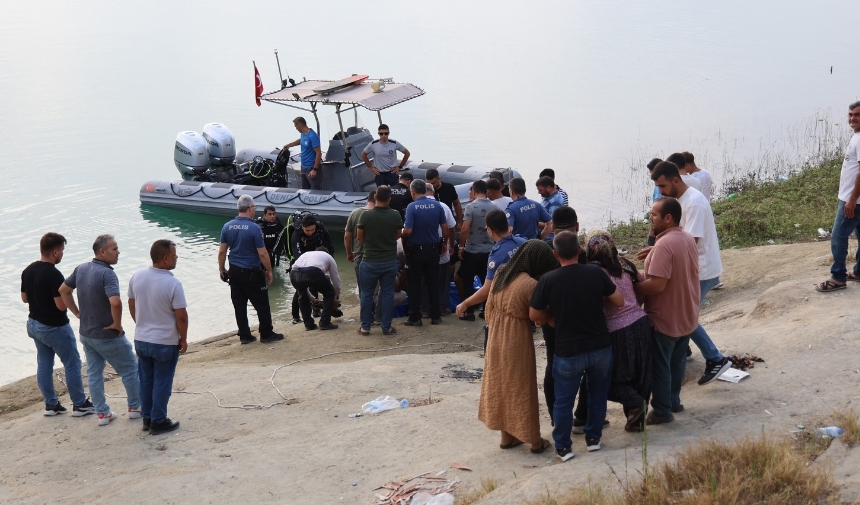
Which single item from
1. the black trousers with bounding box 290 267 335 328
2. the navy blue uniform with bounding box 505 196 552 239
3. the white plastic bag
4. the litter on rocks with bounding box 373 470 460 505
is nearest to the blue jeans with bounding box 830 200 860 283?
the navy blue uniform with bounding box 505 196 552 239

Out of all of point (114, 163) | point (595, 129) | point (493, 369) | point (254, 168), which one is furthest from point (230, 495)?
point (595, 129)

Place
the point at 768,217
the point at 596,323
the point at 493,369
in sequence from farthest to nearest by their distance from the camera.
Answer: the point at 768,217 → the point at 493,369 → the point at 596,323

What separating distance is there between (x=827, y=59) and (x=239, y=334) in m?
23.8

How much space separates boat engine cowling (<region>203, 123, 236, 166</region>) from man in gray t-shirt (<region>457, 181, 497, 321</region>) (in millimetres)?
8179

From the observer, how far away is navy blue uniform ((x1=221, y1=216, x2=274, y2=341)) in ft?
26.7

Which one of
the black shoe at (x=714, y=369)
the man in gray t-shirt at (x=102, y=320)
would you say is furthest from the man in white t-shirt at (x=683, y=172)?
the man in gray t-shirt at (x=102, y=320)

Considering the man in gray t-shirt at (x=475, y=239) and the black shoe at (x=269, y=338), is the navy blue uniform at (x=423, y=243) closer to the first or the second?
the man in gray t-shirt at (x=475, y=239)

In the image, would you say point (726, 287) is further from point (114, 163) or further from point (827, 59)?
point (827, 59)

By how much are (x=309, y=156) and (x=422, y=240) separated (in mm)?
5574

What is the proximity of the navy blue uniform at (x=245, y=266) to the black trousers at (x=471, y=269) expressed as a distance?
76.7 inches

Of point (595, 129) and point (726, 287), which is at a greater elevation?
point (595, 129)

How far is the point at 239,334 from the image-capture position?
28.2 ft

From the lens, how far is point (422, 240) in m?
8.34

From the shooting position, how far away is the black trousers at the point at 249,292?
824 centimetres
